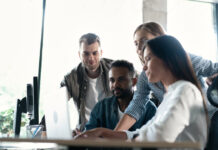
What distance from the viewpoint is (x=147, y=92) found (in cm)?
244

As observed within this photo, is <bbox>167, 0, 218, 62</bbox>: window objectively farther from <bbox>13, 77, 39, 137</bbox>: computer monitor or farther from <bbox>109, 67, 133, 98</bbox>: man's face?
<bbox>13, 77, 39, 137</bbox>: computer monitor

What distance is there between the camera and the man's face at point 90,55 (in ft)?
9.72

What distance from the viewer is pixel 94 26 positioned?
477 centimetres

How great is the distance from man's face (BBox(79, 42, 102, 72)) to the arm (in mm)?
631

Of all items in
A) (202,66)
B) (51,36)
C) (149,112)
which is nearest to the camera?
(202,66)

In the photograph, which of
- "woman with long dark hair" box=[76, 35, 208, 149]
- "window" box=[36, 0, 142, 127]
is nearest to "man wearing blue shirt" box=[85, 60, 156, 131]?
"woman with long dark hair" box=[76, 35, 208, 149]

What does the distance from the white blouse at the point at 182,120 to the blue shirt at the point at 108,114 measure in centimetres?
92

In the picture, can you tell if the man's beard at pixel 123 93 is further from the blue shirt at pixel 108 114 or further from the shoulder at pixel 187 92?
the shoulder at pixel 187 92

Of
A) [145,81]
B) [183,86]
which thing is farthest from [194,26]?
[183,86]

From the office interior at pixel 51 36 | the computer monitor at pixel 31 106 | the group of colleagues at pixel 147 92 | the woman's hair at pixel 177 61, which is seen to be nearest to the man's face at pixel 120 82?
the group of colleagues at pixel 147 92

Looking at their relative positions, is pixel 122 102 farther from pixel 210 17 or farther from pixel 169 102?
pixel 210 17

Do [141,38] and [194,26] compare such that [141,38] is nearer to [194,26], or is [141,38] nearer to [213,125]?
[213,125]

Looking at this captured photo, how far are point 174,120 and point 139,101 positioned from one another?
0.93 metres

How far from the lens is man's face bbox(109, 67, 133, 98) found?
2580 millimetres
